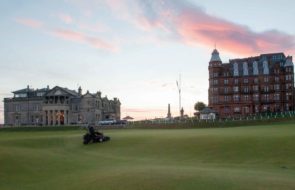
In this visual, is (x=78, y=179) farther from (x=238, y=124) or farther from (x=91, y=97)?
(x=91, y=97)

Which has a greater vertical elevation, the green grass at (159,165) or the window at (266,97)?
the window at (266,97)

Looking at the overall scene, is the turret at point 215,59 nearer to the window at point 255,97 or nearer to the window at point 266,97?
the window at point 255,97

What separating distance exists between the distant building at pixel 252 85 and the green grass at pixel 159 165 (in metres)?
101

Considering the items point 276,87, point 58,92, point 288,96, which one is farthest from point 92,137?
point 58,92

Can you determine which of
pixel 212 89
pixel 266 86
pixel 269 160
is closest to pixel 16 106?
pixel 212 89

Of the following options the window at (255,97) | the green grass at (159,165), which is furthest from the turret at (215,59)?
the green grass at (159,165)

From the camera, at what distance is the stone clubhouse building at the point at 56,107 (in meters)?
167

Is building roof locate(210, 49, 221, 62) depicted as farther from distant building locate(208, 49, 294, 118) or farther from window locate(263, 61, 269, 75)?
window locate(263, 61, 269, 75)

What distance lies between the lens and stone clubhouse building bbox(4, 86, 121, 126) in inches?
6565

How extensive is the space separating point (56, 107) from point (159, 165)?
135181 mm

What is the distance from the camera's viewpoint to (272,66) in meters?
153

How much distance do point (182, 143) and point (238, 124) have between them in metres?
51.7

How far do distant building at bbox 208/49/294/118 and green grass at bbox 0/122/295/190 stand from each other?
101 metres

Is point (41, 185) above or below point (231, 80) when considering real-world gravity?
below
